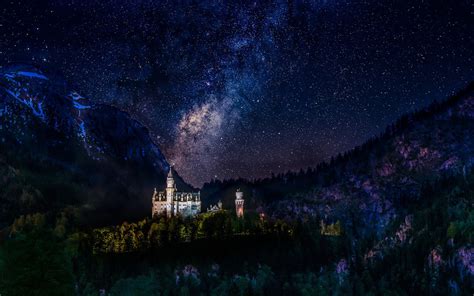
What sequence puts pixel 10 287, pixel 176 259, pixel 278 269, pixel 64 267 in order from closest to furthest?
pixel 10 287, pixel 64 267, pixel 176 259, pixel 278 269

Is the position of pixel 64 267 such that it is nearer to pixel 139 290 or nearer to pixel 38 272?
pixel 38 272

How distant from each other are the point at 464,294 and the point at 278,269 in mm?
66592

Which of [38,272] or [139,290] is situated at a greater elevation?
[38,272]

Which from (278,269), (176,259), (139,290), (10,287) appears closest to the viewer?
(10,287)

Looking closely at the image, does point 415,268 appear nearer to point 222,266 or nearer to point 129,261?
point 222,266

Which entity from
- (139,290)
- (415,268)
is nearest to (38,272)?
(139,290)

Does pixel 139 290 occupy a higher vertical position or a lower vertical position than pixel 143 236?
lower

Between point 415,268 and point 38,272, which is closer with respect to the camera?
point 38,272

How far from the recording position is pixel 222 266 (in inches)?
7397

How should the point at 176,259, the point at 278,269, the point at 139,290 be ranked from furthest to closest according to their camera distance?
1. the point at 278,269
2. the point at 176,259
3. the point at 139,290

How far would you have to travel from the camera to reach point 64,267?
5225 centimetres

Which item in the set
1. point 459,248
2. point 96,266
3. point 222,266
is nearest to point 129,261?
point 96,266

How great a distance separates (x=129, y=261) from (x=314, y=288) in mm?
63849

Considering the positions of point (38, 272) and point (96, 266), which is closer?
point (38, 272)
